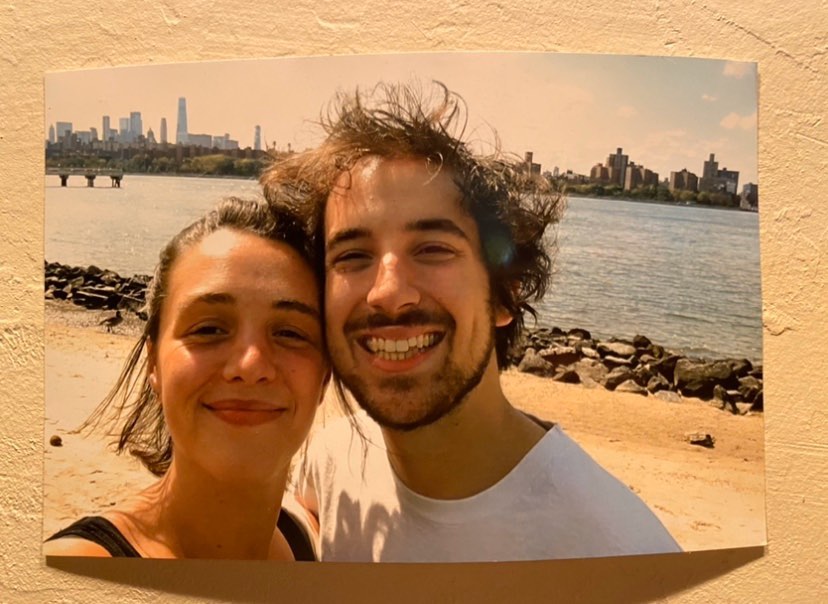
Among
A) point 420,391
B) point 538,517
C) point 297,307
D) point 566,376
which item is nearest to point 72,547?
point 297,307

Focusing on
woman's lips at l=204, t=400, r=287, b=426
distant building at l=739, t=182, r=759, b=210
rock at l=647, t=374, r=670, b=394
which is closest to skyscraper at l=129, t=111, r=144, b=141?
woman's lips at l=204, t=400, r=287, b=426

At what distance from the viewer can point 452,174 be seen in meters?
1.77

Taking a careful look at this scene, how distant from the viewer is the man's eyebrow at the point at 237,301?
1.78 m

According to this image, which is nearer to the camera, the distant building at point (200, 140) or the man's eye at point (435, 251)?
the man's eye at point (435, 251)

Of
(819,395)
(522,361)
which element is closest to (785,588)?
(819,395)

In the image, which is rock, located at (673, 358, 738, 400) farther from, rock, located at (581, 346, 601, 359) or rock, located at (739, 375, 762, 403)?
rock, located at (581, 346, 601, 359)

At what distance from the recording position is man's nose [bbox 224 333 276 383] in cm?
176

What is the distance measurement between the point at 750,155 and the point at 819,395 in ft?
2.14

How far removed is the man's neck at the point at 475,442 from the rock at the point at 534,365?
0.25 feet

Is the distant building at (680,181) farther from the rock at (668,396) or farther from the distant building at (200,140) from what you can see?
the distant building at (200,140)

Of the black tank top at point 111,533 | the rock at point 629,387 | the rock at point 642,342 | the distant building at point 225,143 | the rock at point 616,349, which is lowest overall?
the black tank top at point 111,533

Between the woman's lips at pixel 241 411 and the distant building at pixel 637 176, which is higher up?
the distant building at pixel 637 176

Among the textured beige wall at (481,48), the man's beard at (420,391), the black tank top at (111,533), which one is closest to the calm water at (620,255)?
the textured beige wall at (481,48)

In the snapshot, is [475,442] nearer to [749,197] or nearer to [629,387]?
[629,387]
